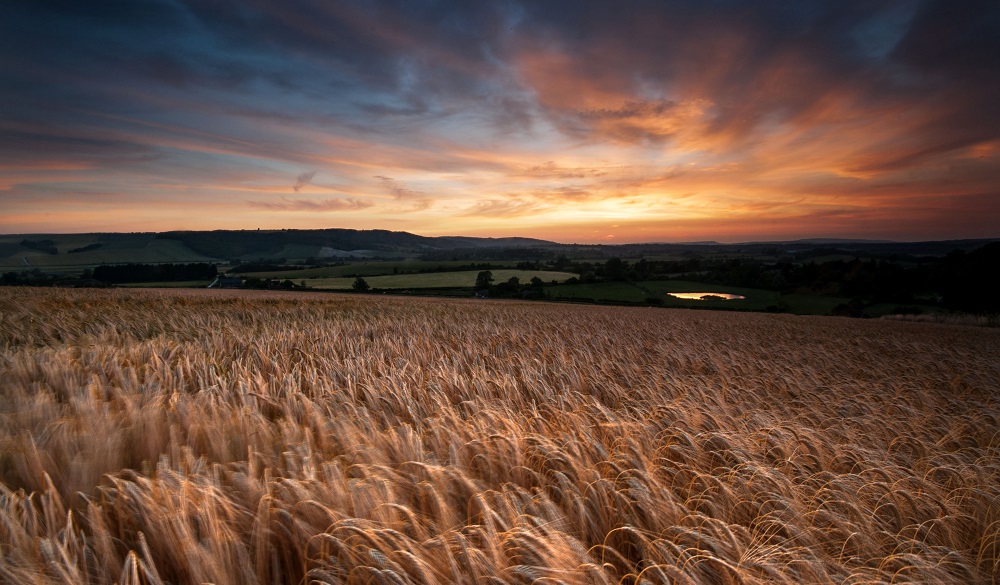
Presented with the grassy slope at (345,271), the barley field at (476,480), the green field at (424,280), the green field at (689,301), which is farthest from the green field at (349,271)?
the barley field at (476,480)

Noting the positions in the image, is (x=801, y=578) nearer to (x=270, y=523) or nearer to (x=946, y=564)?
(x=946, y=564)

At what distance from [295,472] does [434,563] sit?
99 cm

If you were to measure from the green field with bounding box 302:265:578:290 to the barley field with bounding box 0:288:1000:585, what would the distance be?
51.4 m

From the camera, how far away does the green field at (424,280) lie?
185ft

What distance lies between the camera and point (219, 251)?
139 metres

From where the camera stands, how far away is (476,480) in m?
2.04

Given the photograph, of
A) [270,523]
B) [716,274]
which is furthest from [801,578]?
[716,274]

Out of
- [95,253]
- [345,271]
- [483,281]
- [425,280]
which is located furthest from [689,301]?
[95,253]

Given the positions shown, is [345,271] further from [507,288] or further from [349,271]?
[507,288]

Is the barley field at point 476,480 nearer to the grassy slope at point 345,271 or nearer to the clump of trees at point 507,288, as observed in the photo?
the clump of trees at point 507,288

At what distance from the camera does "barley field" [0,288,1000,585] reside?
1.43 m

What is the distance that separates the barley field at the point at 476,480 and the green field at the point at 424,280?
51.4 meters

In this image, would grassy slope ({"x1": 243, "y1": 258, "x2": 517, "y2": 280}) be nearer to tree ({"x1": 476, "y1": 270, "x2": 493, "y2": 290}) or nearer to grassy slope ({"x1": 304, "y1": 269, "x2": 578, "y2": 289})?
grassy slope ({"x1": 304, "y1": 269, "x2": 578, "y2": 289})

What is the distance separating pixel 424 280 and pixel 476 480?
197 feet
